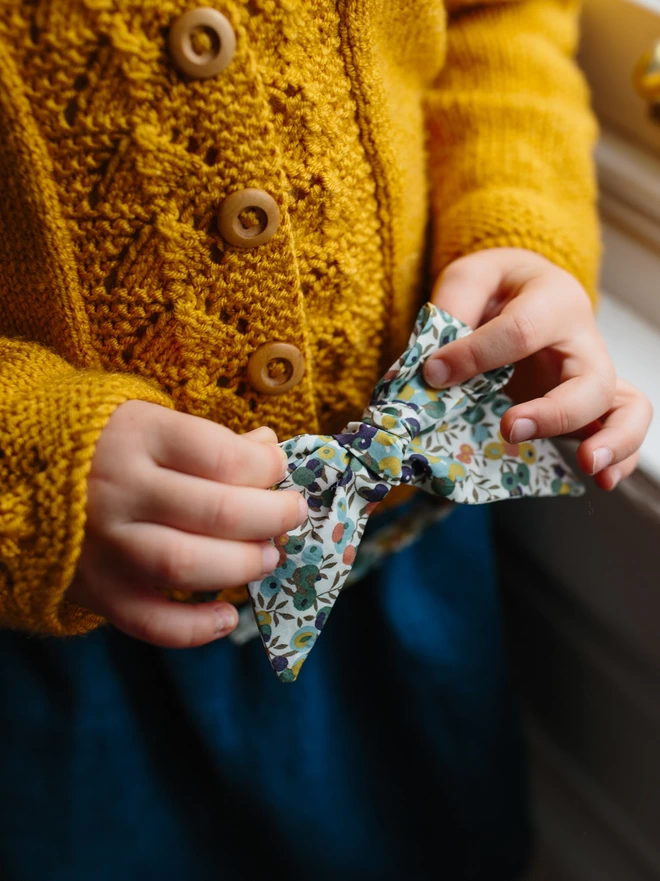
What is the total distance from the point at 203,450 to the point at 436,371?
0.17 m

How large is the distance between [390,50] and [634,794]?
0.74 m

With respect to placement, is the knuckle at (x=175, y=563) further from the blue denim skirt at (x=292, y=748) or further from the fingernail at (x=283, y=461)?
the blue denim skirt at (x=292, y=748)

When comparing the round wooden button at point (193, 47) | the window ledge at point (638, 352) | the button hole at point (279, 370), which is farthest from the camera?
the window ledge at point (638, 352)

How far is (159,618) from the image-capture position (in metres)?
0.37

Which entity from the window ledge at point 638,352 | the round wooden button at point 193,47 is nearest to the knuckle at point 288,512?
the round wooden button at point 193,47

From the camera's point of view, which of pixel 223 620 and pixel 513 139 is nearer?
pixel 223 620

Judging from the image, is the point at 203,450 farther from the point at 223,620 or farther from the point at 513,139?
the point at 513,139

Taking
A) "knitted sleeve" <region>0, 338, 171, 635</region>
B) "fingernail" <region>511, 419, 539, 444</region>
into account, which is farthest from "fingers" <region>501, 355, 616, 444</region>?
"knitted sleeve" <region>0, 338, 171, 635</region>

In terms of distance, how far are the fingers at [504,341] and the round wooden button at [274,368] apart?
83mm

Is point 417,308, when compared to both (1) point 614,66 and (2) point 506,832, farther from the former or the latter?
(2) point 506,832

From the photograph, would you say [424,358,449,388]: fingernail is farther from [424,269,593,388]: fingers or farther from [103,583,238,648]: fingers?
[103,583,238,648]: fingers

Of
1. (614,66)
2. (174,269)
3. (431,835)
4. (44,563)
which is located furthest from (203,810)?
(614,66)

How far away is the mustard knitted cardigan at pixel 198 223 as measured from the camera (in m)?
0.35

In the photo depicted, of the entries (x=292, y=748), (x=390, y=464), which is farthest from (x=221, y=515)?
(x=292, y=748)
